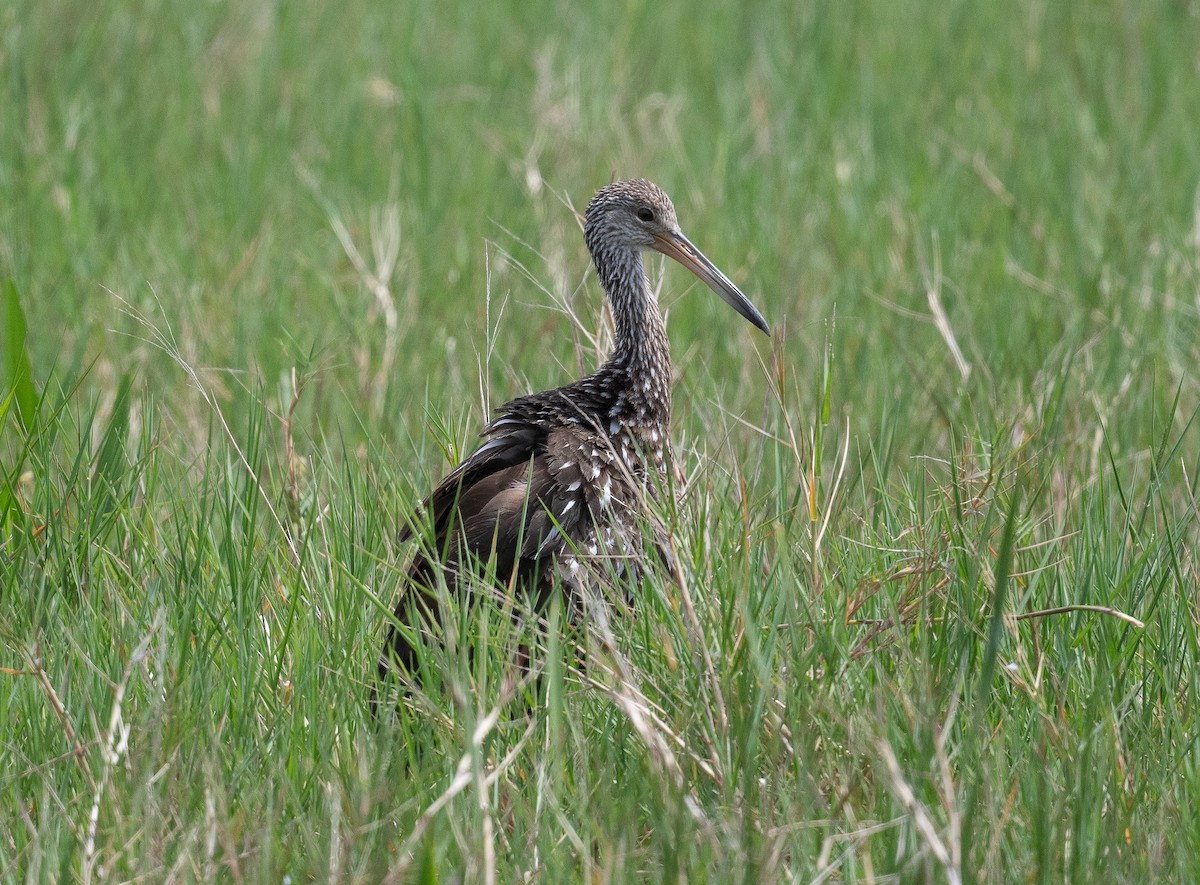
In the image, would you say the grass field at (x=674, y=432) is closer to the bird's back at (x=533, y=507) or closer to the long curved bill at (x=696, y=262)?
the bird's back at (x=533, y=507)

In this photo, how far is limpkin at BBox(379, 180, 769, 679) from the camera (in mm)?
3598

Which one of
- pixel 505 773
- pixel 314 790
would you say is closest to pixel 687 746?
pixel 505 773

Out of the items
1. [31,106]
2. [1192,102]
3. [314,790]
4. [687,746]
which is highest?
[1192,102]

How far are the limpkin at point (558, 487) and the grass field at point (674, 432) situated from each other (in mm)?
128

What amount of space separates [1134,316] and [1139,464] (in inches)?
49.3

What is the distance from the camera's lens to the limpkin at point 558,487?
3.60 m

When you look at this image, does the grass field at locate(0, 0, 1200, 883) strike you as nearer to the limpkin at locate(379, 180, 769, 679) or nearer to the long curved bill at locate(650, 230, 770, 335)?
the limpkin at locate(379, 180, 769, 679)

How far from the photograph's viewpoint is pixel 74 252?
6.47 m

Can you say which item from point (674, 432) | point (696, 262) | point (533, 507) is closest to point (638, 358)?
point (696, 262)

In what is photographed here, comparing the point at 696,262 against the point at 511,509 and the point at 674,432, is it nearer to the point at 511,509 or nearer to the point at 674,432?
the point at 674,432

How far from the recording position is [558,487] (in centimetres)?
388

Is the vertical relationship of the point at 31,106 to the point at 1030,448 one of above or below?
above

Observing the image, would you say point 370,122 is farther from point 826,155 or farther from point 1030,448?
point 1030,448

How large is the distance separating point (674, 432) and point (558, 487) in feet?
4.37
